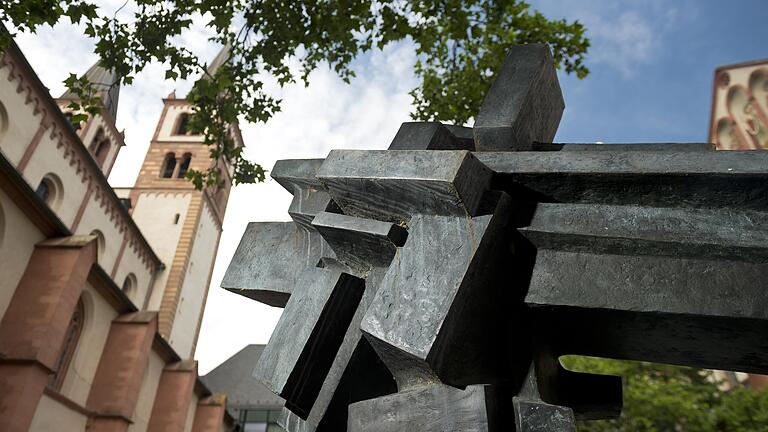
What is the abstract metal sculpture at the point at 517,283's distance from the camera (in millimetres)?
1177

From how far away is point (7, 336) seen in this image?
37.1 ft

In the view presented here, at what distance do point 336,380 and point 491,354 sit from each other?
46 cm

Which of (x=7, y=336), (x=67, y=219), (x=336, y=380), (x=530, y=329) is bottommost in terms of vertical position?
(x=336, y=380)

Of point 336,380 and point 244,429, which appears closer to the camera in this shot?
point 336,380

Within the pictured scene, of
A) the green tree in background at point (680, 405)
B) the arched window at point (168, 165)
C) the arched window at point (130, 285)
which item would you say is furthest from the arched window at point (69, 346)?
the arched window at point (168, 165)

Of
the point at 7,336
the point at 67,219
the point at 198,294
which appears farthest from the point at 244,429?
the point at 7,336

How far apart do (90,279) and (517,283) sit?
1527cm

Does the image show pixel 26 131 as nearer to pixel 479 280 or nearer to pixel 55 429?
pixel 55 429

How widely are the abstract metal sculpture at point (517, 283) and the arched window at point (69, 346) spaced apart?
1469 centimetres

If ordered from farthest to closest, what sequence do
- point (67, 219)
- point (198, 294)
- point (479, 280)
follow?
1. point (198, 294)
2. point (67, 219)
3. point (479, 280)

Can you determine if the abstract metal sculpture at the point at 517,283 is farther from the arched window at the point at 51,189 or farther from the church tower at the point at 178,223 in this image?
the church tower at the point at 178,223

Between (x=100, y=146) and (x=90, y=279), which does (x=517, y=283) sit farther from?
(x=100, y=146)

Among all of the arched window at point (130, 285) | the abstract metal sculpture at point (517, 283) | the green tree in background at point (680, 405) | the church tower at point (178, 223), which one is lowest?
the abstract metal sculpture at point (517, 283)

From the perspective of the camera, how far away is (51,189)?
20.9m
